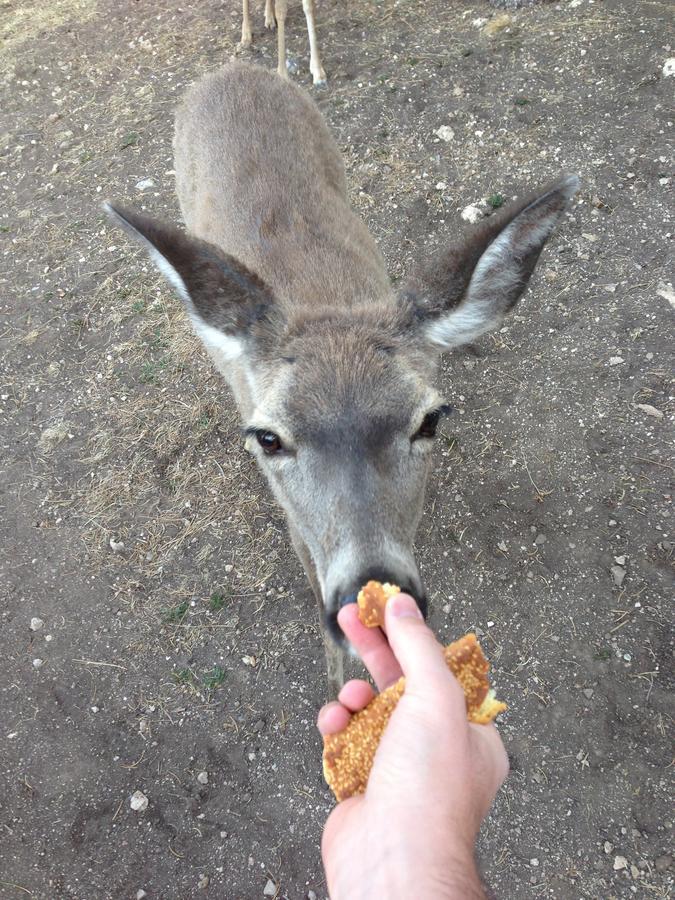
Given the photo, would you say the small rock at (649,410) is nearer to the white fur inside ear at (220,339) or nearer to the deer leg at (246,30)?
the white fur inside ear at (220,339)

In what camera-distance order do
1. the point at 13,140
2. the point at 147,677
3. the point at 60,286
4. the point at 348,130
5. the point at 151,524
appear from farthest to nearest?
the point at 13,140 < the point at 348,130 < the point at 60,286 < the point at 151,524 < the point at 147,677

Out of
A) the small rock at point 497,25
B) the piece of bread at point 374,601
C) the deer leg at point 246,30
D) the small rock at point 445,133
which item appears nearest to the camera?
the piece of bread at point 374,601

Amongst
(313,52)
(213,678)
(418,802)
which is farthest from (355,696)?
(313,52)

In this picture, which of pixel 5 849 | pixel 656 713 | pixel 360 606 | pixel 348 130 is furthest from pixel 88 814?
pixel 348 130

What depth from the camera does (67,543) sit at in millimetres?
4852

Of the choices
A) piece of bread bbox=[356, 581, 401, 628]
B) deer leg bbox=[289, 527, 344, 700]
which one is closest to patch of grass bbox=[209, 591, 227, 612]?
deer leg bbox=[289, 527, 344, 700]

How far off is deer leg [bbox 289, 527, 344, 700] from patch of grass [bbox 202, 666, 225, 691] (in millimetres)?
761

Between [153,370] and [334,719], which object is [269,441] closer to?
[334,719]

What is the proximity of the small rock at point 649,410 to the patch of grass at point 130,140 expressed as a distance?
22.9 ft

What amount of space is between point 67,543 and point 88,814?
78.5 inches

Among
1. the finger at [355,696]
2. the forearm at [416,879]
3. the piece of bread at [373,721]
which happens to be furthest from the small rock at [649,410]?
the forearm at [416,879]

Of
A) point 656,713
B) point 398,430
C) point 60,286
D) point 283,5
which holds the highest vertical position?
point 283,5

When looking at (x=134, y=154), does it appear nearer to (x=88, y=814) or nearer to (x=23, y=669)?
(x=23, y=669)

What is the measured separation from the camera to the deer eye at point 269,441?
2.78m
